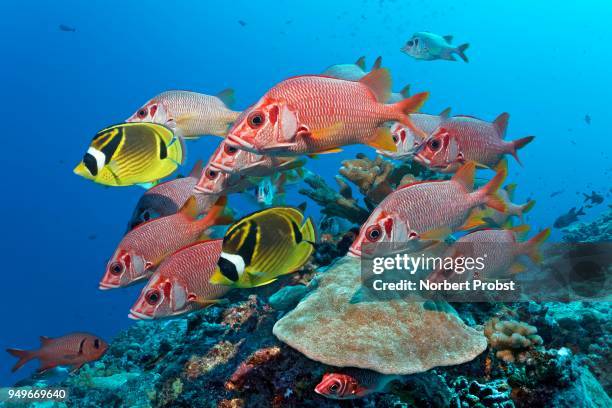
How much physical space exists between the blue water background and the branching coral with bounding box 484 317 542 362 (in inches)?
1940

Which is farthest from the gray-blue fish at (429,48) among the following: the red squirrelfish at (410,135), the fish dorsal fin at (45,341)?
the fish dorsal fin at (45,341)

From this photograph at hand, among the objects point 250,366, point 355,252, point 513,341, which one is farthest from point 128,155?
point 513,341

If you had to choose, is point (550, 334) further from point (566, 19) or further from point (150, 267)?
point (566, 19)

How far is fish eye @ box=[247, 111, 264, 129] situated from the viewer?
102 inches

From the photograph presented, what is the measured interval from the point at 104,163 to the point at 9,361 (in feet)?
223

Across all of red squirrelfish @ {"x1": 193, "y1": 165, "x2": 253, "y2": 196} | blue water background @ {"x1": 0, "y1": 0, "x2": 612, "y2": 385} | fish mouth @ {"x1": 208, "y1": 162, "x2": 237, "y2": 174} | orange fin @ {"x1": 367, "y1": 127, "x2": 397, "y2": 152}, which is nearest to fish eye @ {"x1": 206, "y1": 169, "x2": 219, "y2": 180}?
red squirrelfish @ {"x1": 193, "y1": 165, "x2": 253, "y2": 196}

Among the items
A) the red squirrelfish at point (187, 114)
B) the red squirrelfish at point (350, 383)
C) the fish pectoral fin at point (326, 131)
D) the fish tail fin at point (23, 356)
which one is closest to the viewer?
the fish pectoral fin at point (326, 131)

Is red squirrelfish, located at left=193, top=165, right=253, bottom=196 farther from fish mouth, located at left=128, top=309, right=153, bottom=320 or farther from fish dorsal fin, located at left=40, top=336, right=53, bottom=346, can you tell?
fish dorsal fin, located at left=40, top=336, right=53, bottom=346

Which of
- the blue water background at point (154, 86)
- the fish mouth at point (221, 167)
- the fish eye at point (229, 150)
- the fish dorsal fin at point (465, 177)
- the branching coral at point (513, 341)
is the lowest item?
the branching coral at point (513, 341)

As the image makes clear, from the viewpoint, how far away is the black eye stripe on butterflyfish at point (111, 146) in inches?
123

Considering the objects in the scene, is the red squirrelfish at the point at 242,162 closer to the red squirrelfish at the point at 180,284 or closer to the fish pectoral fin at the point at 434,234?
the red squirrelfish at the point at 180,284

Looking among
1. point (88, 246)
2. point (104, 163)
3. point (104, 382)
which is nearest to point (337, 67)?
point (104, 163)

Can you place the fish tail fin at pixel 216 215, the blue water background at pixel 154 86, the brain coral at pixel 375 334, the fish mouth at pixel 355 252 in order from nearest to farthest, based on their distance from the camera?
the fish mouth at pixel 355 252, the brain coral at pixel 375 334, the fish tail fin at pixel 216 215, the blue water background at pixel 154 86

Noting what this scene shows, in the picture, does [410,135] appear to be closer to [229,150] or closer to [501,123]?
[501,123]
